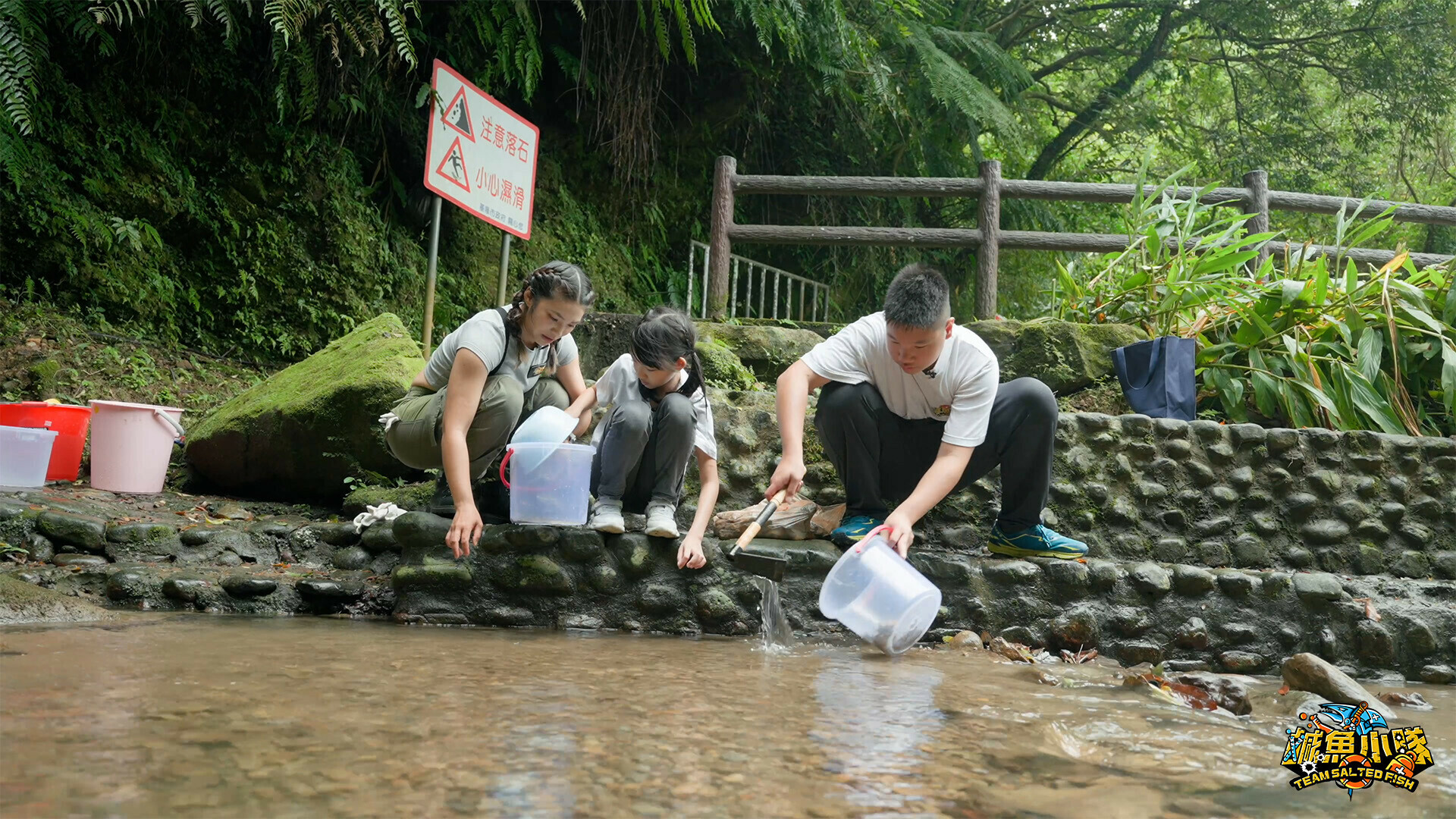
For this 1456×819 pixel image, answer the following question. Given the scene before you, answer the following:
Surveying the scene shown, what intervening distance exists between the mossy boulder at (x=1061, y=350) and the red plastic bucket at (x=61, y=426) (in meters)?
3.57

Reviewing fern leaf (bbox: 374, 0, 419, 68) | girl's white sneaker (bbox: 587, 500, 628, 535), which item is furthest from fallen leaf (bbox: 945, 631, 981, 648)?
fern leaf (bbox: 374, 0, 419, 68)

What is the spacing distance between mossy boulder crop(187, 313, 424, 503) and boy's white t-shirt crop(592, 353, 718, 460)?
103 centimetres

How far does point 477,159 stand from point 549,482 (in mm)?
1969

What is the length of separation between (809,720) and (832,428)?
1.30 m

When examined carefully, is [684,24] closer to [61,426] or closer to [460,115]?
[460,115]

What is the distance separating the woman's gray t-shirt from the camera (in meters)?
2.84

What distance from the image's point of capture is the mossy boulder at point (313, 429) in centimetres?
368

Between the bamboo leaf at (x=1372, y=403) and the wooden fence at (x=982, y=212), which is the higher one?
the wooden fence at (x=982, y=212)

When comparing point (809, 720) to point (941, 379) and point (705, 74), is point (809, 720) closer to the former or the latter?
point (941, 379)

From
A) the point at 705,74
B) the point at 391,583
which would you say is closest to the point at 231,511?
the point at 391,583

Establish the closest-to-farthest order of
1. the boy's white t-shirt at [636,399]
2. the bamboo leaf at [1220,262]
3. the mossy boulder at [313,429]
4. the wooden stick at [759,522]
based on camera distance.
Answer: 1. the wooden stick at [759,522]
2. the boy's white t-shirt at [636,399]
3. the mossy boulder at [313,429]
4. the bamboo leaf at [1220,262]

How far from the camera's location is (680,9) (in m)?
5.78

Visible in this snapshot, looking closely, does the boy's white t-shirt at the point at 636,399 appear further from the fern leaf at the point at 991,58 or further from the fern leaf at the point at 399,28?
the fern leaf at the point at 991,58

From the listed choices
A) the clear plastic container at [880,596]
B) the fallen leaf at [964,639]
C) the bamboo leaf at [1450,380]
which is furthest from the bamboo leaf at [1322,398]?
the clear plastic container at [880,596]
